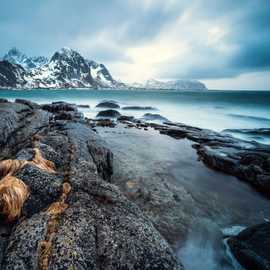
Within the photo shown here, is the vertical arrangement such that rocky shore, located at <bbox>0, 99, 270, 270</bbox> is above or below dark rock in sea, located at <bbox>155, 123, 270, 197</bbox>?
above

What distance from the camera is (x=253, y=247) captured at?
436 cm

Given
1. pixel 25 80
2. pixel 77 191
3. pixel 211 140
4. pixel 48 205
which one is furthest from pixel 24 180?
pixel 25 80

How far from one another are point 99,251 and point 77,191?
1202 mm

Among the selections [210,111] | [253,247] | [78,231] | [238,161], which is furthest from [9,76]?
[253,247]

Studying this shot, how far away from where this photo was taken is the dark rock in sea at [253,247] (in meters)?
4.04

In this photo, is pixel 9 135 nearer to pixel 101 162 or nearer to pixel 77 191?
pixel 101 162

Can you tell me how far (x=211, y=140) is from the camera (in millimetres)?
14422

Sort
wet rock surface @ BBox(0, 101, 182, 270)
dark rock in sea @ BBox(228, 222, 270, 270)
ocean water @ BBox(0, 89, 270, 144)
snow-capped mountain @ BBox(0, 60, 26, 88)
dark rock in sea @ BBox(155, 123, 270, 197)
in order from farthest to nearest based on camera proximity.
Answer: snow-capped mountain @ BBox(0, 60, 26, 88)
ocean water @ BBox(0, 89, 270, 144)
dark rock in sea @ BBox(155, 123, 270, 197)
dark rock in sea @ BBox(228, 222, 270, 270)
wet rock surface @ BBox(0, 101, 182, 270)

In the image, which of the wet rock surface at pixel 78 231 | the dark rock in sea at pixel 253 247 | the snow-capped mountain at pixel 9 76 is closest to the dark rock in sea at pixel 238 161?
the dark rock in sea at pixel 253 247

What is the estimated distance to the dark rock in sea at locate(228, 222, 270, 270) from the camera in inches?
159

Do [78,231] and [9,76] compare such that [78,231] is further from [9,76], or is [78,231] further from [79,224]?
[9,76]

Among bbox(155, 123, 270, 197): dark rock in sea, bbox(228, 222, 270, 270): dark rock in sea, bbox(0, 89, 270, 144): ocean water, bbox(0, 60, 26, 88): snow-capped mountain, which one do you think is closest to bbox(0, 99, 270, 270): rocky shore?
bbox(228, 222, 270, 270): dark rock in sea

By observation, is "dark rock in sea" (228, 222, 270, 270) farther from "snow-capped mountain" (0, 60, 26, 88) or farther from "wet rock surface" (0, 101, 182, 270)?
"snow-capped mountain" (0, 60, 26, 88)

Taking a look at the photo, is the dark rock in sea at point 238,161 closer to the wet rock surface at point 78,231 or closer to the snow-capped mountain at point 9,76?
the wet rock surface at point 78,231
